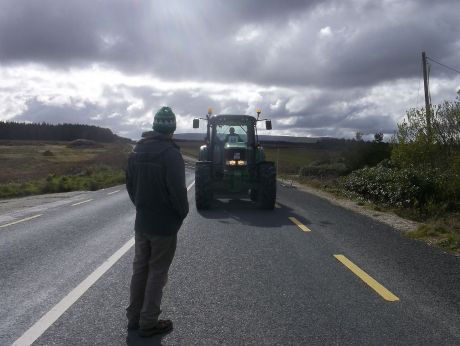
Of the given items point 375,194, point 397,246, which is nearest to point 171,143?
point 397,246

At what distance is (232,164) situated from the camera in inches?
565

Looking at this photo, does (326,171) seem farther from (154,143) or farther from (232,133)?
(154,143)

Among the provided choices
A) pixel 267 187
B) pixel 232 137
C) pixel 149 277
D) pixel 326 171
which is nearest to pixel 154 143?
pixel 149 277

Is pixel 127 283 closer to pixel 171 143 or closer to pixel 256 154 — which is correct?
pixel 171 143

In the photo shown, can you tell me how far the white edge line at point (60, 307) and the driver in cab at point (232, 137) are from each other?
840 centimetres

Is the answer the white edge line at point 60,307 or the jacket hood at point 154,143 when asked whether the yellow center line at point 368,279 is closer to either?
the jacket hood at point 154,143

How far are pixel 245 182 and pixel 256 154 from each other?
1.20 metres

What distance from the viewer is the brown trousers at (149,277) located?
14.3 ft

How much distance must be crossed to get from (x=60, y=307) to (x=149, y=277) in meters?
1.20

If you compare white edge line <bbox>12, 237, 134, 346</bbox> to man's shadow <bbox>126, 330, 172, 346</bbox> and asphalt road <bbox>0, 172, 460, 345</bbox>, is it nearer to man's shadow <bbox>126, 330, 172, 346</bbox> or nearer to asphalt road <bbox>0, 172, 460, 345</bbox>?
asphalt road <bbox>0, 172, 460, 345</bbox>

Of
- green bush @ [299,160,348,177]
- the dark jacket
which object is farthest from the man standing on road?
green bush @ [299,160,348,177]

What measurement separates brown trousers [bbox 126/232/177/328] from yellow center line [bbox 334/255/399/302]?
2470 millimetres

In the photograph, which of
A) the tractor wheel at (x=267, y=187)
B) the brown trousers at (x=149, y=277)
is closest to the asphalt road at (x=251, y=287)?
the brown trousers at (x=149, y=277)

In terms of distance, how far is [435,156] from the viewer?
1684 centimetres
